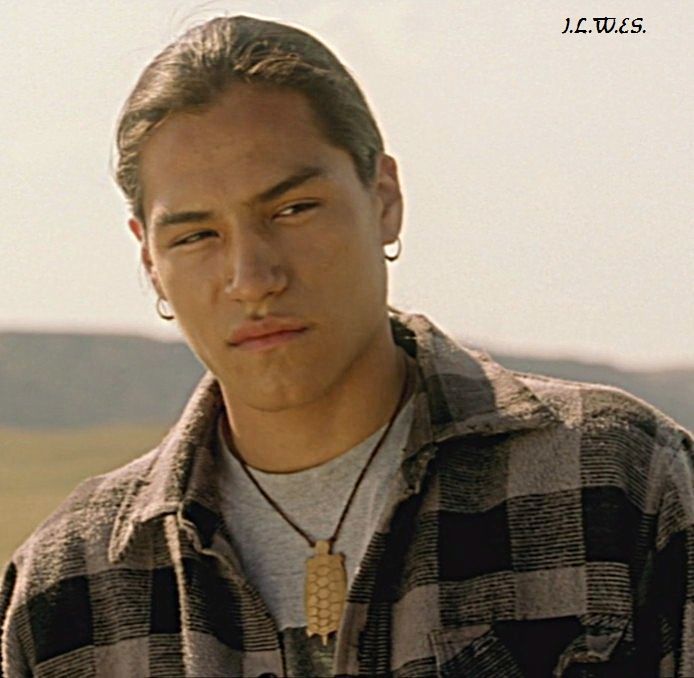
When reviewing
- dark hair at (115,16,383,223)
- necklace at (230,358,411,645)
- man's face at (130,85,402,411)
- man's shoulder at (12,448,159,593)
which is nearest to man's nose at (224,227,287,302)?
man's face at (130,85,402,411)

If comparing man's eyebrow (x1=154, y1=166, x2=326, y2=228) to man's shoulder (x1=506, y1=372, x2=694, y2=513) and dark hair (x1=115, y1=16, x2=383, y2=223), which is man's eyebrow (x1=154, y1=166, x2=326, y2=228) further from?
man's shoulder (x1=506, y1=372, x2=694, y2=513)

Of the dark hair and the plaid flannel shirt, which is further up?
the dark hair

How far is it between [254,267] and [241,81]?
25cm

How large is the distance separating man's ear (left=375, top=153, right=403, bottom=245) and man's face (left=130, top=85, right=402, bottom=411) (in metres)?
0.05

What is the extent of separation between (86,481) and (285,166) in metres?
0.56

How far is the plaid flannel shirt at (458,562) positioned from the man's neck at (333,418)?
5cm

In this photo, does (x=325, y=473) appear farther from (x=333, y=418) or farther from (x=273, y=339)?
(x=273, y=339)

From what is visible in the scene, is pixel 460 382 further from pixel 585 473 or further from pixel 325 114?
pixel 325 114

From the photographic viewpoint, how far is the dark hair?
7.38 feet

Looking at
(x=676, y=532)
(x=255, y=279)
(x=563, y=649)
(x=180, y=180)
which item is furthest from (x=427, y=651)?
(x=180, y=180)

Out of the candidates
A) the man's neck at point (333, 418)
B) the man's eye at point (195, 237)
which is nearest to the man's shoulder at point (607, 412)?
the man's neck at point (333, 418)

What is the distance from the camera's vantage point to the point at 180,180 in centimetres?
222

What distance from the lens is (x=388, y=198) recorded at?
2340 millimetres

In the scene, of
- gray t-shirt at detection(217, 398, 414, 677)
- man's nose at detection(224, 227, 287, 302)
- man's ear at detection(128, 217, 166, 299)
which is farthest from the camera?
man's ear at detection(128, 217, 166, 299)
